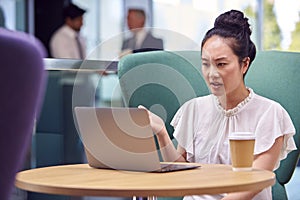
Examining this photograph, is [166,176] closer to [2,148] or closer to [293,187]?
[2,148]

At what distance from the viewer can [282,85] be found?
7.61ft

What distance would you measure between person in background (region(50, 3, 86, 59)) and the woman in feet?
13.4

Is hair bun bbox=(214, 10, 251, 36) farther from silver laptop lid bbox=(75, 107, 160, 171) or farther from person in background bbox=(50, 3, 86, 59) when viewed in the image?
person in background bbox=(50, 3, 86, 59)

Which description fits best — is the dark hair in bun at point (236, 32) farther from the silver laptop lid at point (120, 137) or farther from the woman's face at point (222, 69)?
the silver laptop lid at point (120, 137)

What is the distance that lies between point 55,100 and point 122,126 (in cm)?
136

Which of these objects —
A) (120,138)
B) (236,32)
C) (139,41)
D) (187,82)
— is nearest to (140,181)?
(120,138)

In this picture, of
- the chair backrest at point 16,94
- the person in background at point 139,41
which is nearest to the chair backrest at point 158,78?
the person in background at point 139,41

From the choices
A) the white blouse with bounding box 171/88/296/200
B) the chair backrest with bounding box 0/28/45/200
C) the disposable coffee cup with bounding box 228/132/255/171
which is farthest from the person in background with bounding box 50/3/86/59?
the chair backrest with bounding box 0/28/45/200

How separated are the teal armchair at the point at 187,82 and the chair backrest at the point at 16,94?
4.83ft

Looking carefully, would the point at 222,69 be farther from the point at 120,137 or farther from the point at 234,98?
the point at 120,137

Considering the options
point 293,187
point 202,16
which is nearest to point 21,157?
point 293,187

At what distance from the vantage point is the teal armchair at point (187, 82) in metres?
2.30

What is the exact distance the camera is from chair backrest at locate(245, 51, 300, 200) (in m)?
2.29

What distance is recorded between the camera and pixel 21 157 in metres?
0.90
